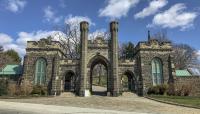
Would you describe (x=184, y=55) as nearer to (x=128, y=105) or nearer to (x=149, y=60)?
(x=149, y=60)

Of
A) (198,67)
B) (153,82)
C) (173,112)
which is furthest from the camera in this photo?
(198,67)

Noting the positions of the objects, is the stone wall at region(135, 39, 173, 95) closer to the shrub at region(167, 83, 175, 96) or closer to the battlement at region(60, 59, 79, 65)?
the shrub at region(167, 83, 175, 96)

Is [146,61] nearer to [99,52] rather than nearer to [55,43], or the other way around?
[99,52]

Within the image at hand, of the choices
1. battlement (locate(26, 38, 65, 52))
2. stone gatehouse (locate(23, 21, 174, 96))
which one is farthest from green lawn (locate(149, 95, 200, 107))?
battlement (locate(26, 38, 65, 52))

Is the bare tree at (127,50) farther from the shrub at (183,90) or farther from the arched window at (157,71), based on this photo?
the shrub at (183,90)

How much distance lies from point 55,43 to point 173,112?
23.4 meters

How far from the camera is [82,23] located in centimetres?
3697

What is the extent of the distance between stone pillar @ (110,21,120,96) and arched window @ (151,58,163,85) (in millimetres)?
5546

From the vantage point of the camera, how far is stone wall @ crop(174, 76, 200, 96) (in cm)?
3328

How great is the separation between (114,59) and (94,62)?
11.4 ft

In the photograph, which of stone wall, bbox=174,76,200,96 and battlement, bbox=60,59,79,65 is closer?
stone wall, bbox=174,76,200,96

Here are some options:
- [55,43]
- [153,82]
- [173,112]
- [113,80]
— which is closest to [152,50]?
[153,82]

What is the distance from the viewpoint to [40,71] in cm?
3691

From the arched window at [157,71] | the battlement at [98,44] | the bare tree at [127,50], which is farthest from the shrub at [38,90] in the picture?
the bare tree at [127,50]
